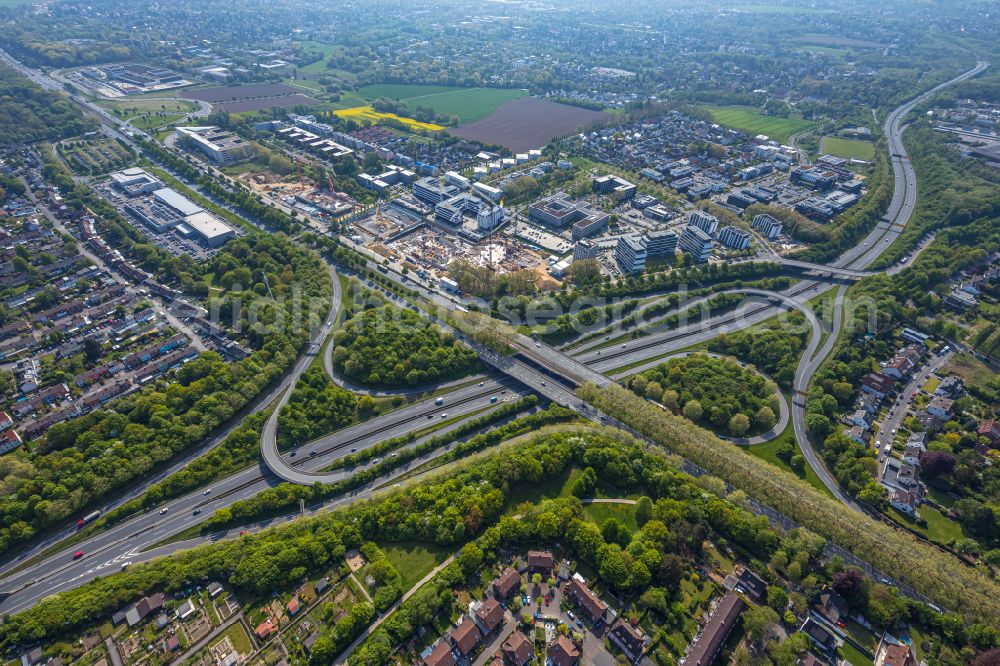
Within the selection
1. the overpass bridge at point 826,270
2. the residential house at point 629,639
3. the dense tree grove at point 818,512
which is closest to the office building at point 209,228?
the dense tree grove at point 818,512

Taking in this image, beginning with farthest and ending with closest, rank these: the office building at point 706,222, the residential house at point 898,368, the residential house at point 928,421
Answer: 1. the office building at point 706,222
2. the residential house at point 898,368
3. the residential house at point 928,421

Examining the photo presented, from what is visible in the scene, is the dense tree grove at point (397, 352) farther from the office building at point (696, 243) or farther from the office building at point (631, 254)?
the office building at point (696, 243)

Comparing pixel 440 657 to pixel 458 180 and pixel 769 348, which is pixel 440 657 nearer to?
pixel 769 348

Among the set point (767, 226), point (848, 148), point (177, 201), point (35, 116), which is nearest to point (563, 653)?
point (767, 226)

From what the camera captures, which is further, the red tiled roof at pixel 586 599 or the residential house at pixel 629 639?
the red tiled roof at pixel 586 599

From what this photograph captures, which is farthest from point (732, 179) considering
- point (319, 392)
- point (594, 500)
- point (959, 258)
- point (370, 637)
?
point (370, 637)

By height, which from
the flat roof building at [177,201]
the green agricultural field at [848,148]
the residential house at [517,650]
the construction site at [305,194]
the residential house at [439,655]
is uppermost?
the green agricultural field at [848,148]
